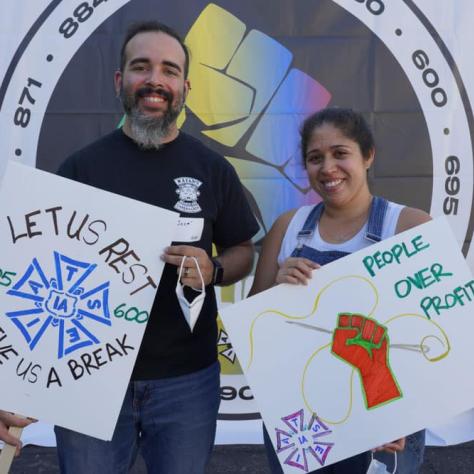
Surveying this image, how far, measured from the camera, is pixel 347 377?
55.9 inches

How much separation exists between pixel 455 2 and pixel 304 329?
2.10 m

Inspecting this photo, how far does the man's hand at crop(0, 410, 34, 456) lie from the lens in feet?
4.79

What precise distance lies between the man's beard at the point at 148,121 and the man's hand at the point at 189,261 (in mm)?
329

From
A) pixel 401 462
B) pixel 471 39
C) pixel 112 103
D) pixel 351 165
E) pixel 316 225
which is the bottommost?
pixel 401 462

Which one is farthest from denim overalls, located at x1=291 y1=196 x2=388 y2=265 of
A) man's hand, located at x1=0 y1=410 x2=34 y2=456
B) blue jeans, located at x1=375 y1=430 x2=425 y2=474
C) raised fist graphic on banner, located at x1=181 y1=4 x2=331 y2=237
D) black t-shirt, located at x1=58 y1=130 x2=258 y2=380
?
raised fist graphic on banner, located at x1=181 y1=4 x2=331 y2=237

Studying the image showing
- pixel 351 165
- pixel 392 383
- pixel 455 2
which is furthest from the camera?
pixel 455 2

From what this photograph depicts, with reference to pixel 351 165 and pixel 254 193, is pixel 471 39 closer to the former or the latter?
pixel 254 193

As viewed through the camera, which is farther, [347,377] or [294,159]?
[294,159]

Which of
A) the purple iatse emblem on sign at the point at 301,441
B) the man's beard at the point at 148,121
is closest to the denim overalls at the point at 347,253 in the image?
the purple iatse emblem on sign at the point at 301,441

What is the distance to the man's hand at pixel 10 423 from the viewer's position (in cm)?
146

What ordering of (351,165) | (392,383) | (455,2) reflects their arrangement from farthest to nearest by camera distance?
(455,2)
(351,165)
(392,383)

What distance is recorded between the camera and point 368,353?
1.41 meters

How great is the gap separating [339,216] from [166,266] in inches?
19.8

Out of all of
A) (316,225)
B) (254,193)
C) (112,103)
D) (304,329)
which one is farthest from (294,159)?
(304,329)
